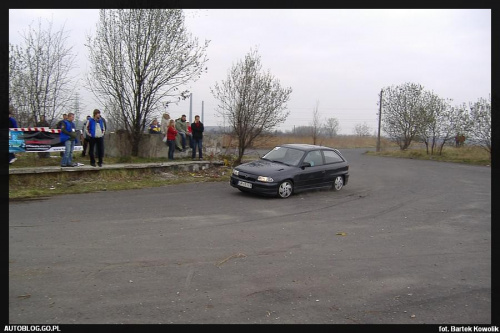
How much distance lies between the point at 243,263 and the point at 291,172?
6482 millimetres

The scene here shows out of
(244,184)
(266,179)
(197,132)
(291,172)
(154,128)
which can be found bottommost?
(244,184)

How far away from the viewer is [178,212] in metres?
9.11

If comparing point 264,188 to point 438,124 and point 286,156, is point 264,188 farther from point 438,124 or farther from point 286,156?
point 438,124

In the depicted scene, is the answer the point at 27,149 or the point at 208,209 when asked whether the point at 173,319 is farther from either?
the point at 27,149

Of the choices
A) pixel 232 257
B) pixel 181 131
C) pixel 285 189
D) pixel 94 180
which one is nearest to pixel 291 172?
pixel 285 189

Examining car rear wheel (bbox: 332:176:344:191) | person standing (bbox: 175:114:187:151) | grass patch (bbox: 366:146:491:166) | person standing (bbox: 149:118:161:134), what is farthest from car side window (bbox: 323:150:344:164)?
grass patch (bbox: 366:146:491:166)

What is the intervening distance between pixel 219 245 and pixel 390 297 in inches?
115

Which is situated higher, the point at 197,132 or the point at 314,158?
the point at 197,132

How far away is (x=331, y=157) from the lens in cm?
1345

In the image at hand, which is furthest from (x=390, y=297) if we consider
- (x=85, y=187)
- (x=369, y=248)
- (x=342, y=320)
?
(x=85, y=187)

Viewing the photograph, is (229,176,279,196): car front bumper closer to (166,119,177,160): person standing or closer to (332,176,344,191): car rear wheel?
(332,176,344,191): car rear wheel

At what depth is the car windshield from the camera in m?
12.5

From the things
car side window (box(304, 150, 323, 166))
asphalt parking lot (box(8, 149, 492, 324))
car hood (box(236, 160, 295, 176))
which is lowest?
asphalt parking lot (box(8, 149, 492, 324))

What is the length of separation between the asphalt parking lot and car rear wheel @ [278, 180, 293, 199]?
107 centimetres
